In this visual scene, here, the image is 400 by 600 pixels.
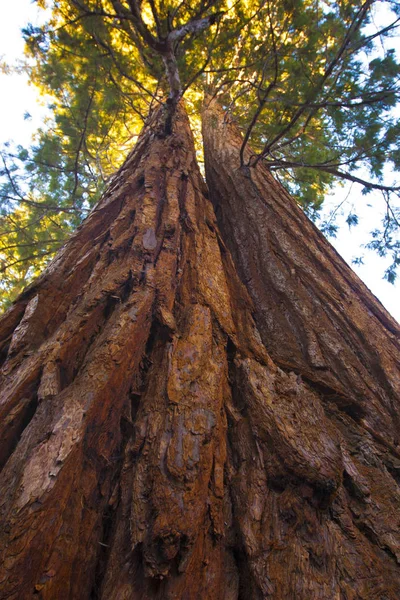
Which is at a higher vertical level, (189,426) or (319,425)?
(189,426)

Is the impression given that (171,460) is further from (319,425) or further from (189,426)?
(319,425)

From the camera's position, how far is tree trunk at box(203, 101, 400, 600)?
100 centimetres

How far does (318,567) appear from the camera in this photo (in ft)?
3.20

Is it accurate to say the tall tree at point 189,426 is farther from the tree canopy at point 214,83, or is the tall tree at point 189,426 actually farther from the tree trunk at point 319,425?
the tree canopy at point 214,83

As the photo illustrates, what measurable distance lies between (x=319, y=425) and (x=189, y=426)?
1.73 ft

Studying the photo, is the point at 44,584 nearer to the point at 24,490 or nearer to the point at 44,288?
the point at 24,490

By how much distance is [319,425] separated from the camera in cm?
133

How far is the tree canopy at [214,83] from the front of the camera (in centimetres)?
322

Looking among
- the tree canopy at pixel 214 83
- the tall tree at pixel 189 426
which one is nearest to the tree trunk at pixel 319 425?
the tall tree at pixel 189 426

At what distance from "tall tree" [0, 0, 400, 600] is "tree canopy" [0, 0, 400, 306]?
167 cm

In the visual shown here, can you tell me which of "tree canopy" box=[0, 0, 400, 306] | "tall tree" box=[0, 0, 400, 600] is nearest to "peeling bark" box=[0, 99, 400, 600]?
"tall tree" box=[0, 0, 400, 600]

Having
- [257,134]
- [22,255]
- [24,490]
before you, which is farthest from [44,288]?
[257,134]

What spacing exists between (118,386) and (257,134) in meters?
5.20

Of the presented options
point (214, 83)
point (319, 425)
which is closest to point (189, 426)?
point (319, 425)
